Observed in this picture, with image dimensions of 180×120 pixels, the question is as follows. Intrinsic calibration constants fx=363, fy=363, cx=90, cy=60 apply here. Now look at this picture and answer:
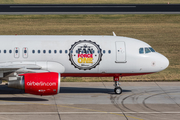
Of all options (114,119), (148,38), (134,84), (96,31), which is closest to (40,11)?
(96,31)

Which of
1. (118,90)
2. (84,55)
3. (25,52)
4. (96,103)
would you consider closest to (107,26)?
(118,90)

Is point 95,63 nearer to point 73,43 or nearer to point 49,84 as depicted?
point 73,43

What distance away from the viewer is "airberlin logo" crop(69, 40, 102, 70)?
24.5 meters

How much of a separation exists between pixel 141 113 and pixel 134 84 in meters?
8.12

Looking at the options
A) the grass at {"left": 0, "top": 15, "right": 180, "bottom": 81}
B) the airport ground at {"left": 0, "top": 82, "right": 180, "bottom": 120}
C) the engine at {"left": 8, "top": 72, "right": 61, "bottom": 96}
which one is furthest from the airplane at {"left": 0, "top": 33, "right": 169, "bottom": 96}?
the grass at {"left": 0, "top": 15, "right": 180, "bottom": 81}

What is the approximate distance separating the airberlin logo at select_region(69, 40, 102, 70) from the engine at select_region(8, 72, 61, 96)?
232 cm

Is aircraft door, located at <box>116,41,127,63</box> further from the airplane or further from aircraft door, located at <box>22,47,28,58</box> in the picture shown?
aircraft door, located at <box>22,47,28,58</box>

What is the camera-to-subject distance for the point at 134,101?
23.9 meters

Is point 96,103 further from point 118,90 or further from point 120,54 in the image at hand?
point 120,54

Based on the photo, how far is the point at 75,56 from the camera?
963 inches

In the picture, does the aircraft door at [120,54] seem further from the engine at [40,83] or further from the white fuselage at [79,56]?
the engine at [40,83]

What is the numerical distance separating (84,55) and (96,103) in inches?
135

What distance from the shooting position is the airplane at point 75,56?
2419 cm

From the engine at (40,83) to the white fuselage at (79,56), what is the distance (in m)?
1.56
